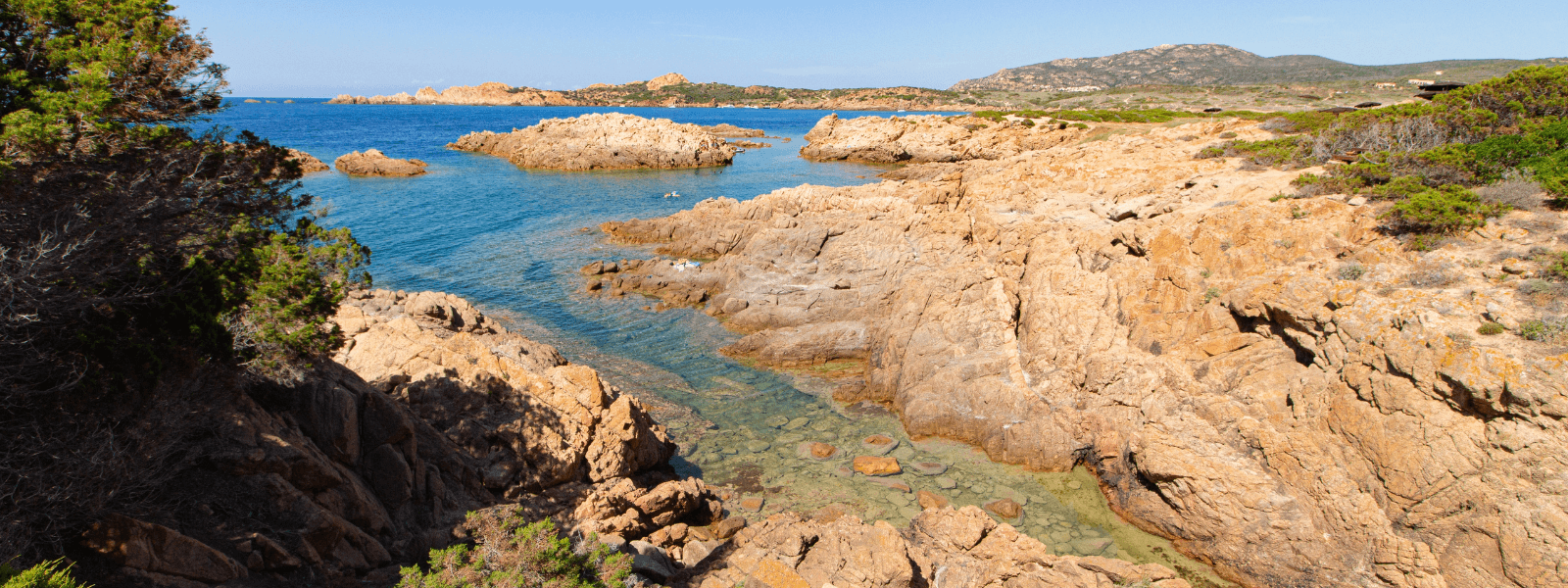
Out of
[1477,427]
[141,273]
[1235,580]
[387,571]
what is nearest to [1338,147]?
[1477,427]

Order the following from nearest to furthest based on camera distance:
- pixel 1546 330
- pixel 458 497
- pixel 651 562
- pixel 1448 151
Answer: pixel 651 562, pixel 1546 330, pixel 458 497, pixel 1448 151

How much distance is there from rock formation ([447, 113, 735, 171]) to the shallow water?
11114 mm

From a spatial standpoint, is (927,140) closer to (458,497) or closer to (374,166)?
(374,166)

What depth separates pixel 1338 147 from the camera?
2095 centimetres

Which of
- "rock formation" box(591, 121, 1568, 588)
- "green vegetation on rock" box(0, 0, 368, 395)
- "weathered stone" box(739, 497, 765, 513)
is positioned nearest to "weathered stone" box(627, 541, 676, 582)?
"rock formation" box(591, 121, 1568, 588)

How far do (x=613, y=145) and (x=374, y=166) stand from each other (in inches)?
882


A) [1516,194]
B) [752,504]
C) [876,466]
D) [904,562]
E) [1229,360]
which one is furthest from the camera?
[876,466]

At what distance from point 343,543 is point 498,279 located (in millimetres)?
23041

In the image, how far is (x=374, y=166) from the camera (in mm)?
61281

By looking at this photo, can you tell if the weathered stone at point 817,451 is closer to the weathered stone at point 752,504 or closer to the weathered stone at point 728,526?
the weathered stone at point 752,504

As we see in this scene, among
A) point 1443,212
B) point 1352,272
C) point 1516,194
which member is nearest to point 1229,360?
point 1352,272

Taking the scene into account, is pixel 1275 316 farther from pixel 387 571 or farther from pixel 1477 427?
pixel 387 571

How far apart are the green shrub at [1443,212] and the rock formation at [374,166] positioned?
67497 mm

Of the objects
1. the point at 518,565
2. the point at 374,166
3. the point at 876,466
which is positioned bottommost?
the point at 876,466
